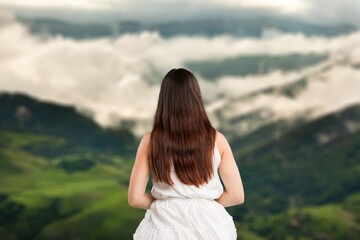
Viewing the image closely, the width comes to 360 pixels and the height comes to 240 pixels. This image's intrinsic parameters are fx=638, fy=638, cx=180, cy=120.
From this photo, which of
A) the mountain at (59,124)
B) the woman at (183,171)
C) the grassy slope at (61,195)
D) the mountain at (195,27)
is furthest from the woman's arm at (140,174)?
the mountain at (195,27)

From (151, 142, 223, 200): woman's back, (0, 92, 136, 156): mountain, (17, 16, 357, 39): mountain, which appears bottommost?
(151, 142, 223, 200): woman's back

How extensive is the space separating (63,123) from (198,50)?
2.33 meters

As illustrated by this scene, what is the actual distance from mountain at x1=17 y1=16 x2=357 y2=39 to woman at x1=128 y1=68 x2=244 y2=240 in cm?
791

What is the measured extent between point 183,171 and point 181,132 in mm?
116

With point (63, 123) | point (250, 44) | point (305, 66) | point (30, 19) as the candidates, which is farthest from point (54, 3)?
point (305, 66)

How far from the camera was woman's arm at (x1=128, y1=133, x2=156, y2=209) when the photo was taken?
71.5 inches

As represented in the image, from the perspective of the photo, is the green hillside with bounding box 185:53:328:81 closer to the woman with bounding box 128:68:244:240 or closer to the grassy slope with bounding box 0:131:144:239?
the grassy slope with bounding box 0:131:144:239

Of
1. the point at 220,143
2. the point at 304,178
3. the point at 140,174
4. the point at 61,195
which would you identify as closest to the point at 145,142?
the point at 140,174

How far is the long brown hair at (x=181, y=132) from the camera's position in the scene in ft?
5.89

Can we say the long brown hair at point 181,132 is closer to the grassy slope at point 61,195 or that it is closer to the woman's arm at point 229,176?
the woman's arm at point 229,176

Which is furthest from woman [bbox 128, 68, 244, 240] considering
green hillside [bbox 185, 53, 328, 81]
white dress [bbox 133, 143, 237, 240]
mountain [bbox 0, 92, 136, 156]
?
green hillside [bbox 185, 53, 328, 81]

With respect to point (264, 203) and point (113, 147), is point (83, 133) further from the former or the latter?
point (264, 203)

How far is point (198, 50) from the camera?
9.70 metres

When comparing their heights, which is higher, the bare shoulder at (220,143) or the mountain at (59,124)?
the mountain at (59,124)
